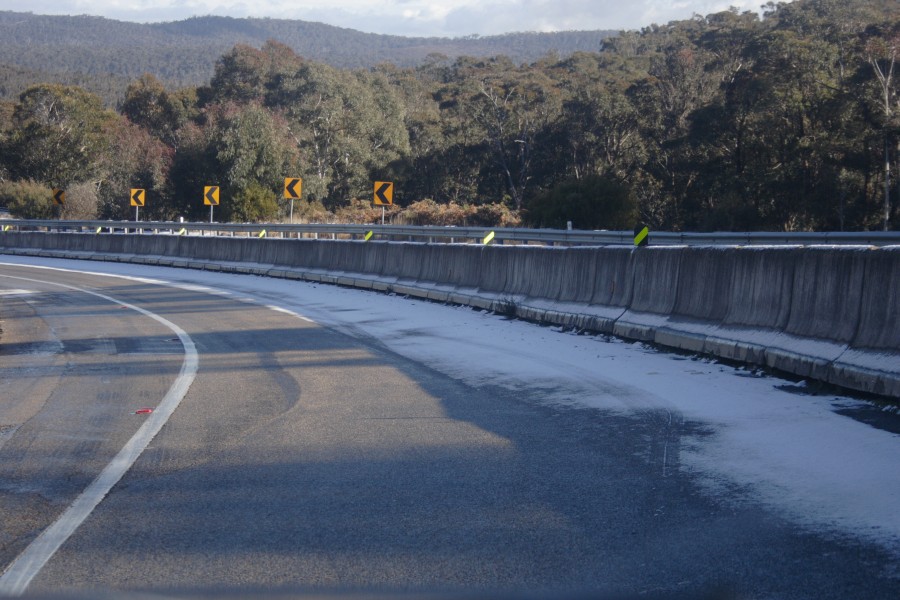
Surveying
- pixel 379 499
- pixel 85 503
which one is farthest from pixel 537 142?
pixel 85 503

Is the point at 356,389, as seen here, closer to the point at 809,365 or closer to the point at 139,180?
the point at 809,365

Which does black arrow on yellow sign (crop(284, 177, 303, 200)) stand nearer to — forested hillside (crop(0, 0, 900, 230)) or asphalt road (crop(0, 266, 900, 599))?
forested hillside (crop(0, 0, 900, 230))

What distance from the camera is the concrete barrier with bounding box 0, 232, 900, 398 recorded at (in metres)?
8.94

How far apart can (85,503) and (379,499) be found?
1819mm

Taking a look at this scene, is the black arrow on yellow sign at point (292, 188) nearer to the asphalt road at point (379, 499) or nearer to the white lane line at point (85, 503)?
the asphalt road at point (379, 499)

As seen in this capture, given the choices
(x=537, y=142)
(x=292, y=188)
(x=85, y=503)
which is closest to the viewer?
(x=85, y=503)

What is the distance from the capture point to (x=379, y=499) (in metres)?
6.15

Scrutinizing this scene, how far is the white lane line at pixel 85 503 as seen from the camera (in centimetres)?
484

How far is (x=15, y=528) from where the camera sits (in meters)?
5.60

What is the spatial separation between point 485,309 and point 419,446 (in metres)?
10.4

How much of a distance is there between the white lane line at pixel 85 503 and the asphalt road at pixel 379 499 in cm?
7

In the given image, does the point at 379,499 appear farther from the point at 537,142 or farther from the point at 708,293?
the point at 537,142

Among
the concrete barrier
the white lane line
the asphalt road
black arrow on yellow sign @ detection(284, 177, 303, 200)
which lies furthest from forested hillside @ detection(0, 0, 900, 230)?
the white lane line

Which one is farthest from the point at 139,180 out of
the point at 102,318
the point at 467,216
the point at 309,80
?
the point at 102,318
